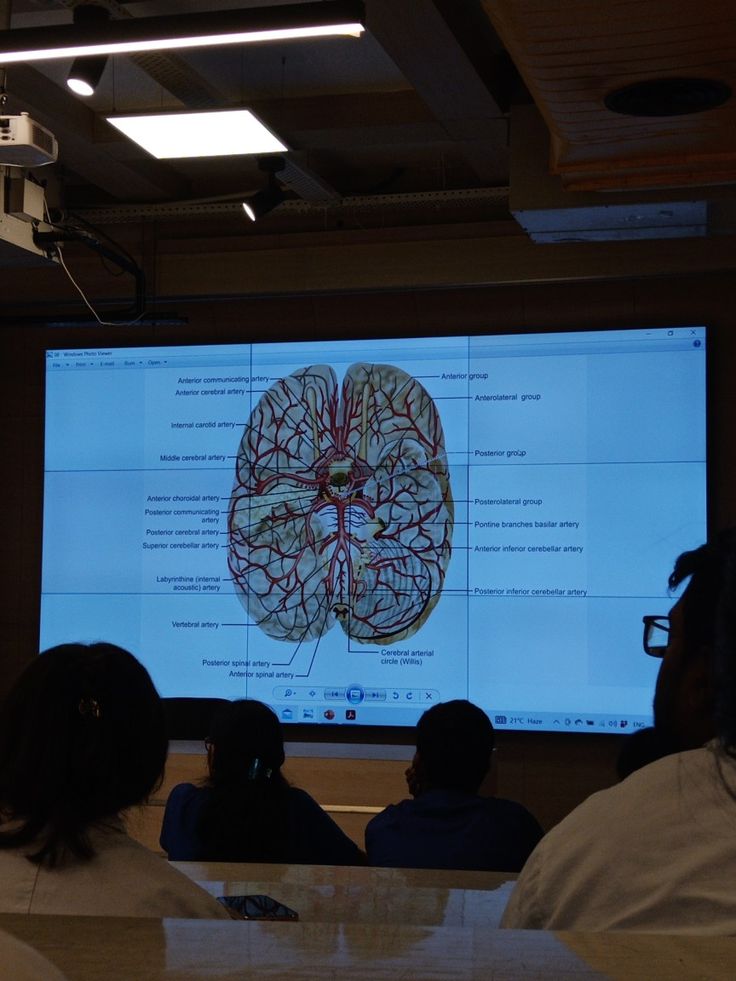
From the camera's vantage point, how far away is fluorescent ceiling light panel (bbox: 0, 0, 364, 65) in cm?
269

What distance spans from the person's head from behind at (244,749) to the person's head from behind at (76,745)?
3.54 ft

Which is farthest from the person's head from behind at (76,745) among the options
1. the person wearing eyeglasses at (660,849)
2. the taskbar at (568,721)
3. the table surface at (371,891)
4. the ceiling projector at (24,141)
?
the taskbar at (568,721)

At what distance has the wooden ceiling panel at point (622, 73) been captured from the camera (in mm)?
2328

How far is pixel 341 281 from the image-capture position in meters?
5.17

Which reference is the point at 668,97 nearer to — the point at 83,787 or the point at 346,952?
the point at 83,787

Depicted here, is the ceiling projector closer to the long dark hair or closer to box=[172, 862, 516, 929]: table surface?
the long dark hair

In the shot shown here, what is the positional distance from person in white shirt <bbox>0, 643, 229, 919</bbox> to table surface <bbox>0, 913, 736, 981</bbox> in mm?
1120

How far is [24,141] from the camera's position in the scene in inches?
129

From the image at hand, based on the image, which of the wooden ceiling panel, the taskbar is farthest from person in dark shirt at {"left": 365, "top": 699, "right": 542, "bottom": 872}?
the taskbar

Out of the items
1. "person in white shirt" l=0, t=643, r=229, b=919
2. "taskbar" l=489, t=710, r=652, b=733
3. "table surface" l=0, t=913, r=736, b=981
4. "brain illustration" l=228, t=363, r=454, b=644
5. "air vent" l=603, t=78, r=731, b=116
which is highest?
"air vent" l=603, t=78, r=731, b=116

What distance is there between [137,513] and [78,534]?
31 cm

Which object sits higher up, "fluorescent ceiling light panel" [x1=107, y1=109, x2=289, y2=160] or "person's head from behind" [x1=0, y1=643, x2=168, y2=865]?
"fluorescent ceiling light panel" [x1=107, y1=109, x2=289, y2=160]

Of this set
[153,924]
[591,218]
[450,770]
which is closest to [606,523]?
[591,218]

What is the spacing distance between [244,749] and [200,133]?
84.2 inches
